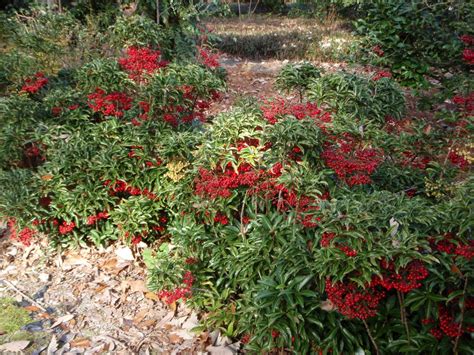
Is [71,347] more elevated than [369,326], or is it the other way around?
[369,326]

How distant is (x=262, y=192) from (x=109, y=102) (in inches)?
61.2

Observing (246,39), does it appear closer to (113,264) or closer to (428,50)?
(428,50)

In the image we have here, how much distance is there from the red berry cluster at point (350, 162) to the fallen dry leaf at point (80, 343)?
1850 mm

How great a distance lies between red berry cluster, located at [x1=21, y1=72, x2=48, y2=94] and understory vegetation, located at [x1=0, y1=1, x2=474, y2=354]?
20 millimetres

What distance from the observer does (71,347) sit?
284 cm

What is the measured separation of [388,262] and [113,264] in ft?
7.74

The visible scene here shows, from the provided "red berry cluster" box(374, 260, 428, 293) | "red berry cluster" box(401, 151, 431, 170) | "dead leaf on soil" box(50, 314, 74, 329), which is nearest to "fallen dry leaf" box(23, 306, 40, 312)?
"dead leaf on soil" box(50, 314, 74, 329)

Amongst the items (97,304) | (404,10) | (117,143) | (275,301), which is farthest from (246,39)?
(275,301)

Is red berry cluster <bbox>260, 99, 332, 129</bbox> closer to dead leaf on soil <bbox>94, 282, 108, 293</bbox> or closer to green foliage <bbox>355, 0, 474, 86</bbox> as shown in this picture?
dead leaf on soil <bbox>94, 282, 108, 293</bbox>

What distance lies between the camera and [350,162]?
8.19ft

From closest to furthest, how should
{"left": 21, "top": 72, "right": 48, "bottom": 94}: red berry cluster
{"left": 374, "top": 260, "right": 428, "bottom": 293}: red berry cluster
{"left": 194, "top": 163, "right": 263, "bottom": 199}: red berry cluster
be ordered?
1. {"left": 374, "top": 260, "right": 428, "bottom": 293}: red berry cluster
2. {"left": 194, "top": 163, "right": 263, "bottom": 199}: red berry cluster
3. {"left": 21, "top": 72, "right": 48, "bottom": 94}: red berry cluster

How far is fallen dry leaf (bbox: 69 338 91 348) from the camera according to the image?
2.86 metres

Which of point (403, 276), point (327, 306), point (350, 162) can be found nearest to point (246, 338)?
point (327, 306)

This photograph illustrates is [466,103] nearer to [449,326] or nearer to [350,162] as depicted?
[350,162]
